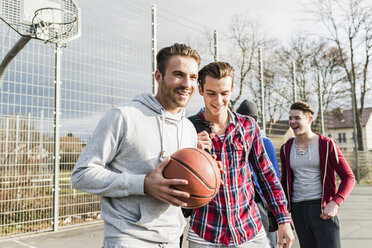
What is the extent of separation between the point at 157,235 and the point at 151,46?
612cm

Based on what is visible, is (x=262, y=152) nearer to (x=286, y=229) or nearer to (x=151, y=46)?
(x=286, y=229)

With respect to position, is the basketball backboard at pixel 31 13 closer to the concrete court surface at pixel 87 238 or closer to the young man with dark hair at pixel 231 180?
the concrete court surface at pixel 87 238

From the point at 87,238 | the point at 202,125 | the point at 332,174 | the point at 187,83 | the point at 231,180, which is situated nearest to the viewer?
the point at 187,83

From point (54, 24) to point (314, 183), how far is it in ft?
17.4

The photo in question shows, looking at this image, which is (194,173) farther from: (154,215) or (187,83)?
(187,83)

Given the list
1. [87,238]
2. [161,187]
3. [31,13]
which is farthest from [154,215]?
[31,13]

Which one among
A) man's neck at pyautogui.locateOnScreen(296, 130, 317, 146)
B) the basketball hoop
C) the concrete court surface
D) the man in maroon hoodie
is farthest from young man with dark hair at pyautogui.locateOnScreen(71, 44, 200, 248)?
the basketball hoop

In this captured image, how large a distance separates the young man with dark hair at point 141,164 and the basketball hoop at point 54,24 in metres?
4.57

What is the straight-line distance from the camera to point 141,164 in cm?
181

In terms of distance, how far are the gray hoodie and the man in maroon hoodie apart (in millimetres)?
1926

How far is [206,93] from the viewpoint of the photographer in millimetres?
2482

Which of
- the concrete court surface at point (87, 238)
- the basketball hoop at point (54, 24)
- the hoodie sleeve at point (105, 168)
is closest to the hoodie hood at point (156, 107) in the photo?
the hoodie sleeve at point (105, 168)

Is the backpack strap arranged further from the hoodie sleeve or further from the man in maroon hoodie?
the man in maroon hoodie

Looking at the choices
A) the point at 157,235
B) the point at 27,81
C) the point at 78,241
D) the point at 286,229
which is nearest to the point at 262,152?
the point at 286,229
